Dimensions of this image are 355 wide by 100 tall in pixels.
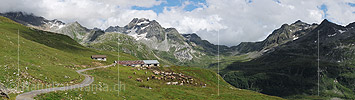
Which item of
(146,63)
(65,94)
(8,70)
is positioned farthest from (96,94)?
(146,63)

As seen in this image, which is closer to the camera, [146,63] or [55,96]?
[55,96]

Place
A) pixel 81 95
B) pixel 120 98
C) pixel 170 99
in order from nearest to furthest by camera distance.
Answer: pixel 81 95
pixel 120 98
pixel 170 99

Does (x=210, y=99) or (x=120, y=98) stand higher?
(x=120, y=98)

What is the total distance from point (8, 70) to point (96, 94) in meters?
15.4

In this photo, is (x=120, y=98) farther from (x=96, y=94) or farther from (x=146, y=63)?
(x=146, y=63)

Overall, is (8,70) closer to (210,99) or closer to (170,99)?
(170,99)

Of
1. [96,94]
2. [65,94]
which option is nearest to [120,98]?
[96,94]

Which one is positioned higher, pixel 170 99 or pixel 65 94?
pixel 65 94

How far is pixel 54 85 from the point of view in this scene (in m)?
37.2

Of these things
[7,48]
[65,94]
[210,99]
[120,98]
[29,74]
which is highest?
[7,48]

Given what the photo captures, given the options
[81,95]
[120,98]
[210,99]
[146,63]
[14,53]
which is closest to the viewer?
[81,95]

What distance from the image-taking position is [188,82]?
3856 inches

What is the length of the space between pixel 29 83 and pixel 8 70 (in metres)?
5.65

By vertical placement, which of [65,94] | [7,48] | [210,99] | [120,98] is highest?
[7,48]
